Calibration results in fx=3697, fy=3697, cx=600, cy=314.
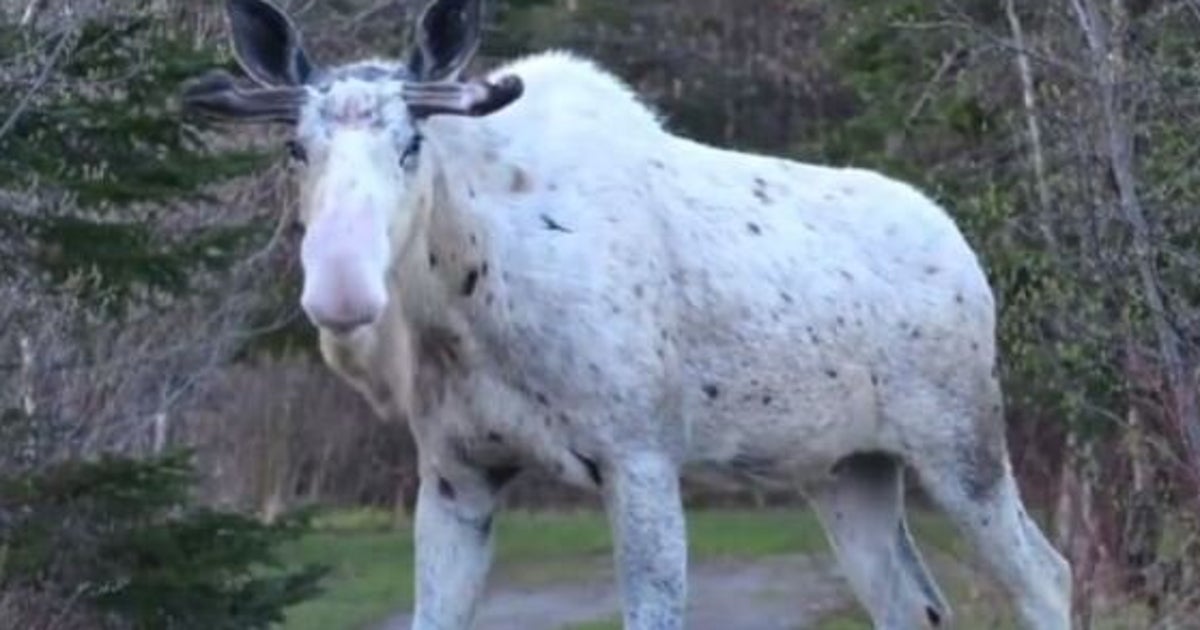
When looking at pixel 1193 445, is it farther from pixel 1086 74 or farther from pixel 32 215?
pixel 32 215

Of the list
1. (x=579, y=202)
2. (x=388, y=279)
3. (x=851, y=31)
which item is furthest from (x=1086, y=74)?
(x=851, y=31)

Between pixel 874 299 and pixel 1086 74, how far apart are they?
212 centimetres

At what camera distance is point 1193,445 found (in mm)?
11477

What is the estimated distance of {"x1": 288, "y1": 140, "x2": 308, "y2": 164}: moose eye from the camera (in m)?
10.5

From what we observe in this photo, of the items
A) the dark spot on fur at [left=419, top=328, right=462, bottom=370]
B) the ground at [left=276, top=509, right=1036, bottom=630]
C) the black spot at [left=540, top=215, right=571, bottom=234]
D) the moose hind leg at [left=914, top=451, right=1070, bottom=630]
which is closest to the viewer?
the dark spot on fur at [left=419, top=328, right=462, bottom=370]

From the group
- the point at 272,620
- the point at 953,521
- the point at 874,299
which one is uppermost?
the point at 874,299

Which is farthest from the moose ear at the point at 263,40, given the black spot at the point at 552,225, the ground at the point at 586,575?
the ground at the point at 586,575

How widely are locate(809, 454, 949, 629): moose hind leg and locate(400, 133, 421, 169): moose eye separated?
8.87ft

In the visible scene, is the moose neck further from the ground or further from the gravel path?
the gravel path

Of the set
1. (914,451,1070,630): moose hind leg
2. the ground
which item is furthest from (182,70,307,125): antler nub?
the ground

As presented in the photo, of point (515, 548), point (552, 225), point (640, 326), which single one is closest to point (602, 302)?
point (640, 326)

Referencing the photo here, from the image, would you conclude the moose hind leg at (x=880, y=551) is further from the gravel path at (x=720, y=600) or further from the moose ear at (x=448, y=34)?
the gravel path at (x=720, y=600)

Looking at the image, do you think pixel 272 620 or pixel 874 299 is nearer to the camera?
pixel 874 299

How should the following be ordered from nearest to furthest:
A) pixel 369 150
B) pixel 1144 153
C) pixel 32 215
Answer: pixel 369 150 → pixel 32 215 → pixel 1144 153
